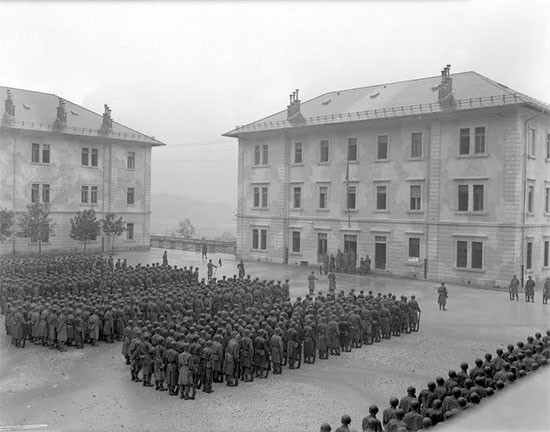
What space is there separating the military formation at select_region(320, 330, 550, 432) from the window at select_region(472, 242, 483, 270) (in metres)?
17.5

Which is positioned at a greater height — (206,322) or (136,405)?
(206,322)

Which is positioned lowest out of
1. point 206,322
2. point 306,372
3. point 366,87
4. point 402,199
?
point 306,372

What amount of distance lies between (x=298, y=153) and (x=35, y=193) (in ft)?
59.5

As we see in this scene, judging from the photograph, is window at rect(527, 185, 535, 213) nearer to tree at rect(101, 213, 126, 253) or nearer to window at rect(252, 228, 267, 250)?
window at rect(252, 228, 267, 250)

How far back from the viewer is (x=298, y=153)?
1409 inches

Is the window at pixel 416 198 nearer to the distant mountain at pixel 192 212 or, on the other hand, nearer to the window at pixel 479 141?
the window at pixel 479 141

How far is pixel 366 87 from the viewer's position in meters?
36.4

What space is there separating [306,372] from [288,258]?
74.6ft

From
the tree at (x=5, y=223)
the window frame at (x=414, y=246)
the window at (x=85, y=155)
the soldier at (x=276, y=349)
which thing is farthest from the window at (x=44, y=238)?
the soldier at (x=276, y=349)

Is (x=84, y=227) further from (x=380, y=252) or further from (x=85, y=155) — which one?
(x=380, y=252)

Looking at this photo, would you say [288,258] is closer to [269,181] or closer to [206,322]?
[269,181]

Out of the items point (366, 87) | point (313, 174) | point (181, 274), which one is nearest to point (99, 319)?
point (181, 274)

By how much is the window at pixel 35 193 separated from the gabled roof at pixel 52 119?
151 inches

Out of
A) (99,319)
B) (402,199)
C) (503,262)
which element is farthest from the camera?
(402,199)
